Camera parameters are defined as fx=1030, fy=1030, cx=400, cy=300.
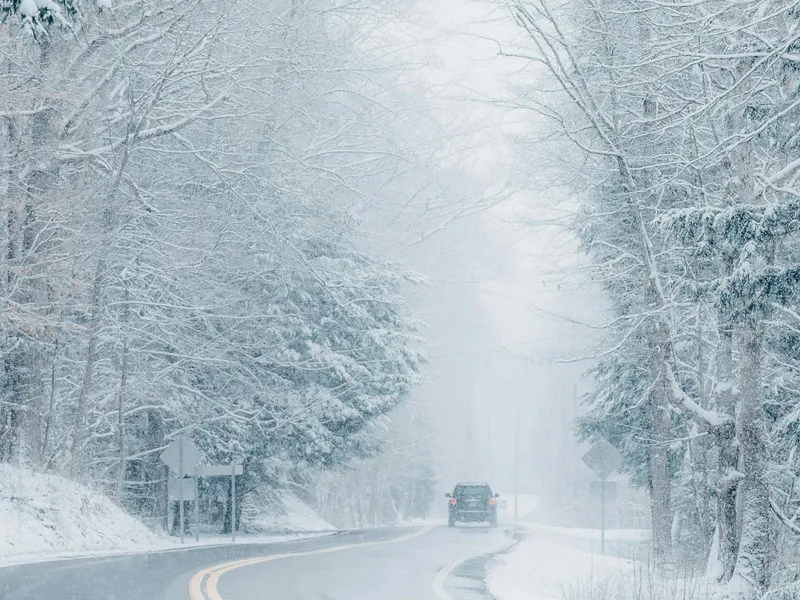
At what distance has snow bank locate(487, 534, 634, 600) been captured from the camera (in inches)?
486

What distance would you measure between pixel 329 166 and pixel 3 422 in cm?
862

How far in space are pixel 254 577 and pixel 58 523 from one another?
5.94m

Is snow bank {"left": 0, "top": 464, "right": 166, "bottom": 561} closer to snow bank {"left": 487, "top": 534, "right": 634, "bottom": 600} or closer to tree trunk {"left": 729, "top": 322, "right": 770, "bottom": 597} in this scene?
snow bank {"left": 487, "top": 534, "right": 634, "bottom": 600}

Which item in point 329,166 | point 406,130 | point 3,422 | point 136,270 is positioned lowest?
point 3,422

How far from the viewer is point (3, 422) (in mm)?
19625

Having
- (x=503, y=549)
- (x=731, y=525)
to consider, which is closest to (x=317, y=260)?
(x=503, y=549)

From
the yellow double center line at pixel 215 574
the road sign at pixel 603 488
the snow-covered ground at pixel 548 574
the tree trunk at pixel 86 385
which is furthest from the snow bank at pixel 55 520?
the road sign at pixel 603 488

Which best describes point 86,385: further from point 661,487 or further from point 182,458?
point 661,487

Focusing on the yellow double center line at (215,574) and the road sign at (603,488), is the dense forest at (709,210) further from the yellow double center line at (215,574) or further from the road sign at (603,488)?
the yellow double center line at (215,574)

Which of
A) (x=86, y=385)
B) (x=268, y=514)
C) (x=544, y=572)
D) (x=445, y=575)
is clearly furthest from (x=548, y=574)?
(x=268, y=514)

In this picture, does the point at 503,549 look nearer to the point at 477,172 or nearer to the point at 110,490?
the point at 110,490

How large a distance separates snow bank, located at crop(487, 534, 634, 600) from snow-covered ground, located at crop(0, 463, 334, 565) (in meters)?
Result: 6.03

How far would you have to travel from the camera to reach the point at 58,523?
56.0 feet

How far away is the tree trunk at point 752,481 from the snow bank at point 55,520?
9735mm
